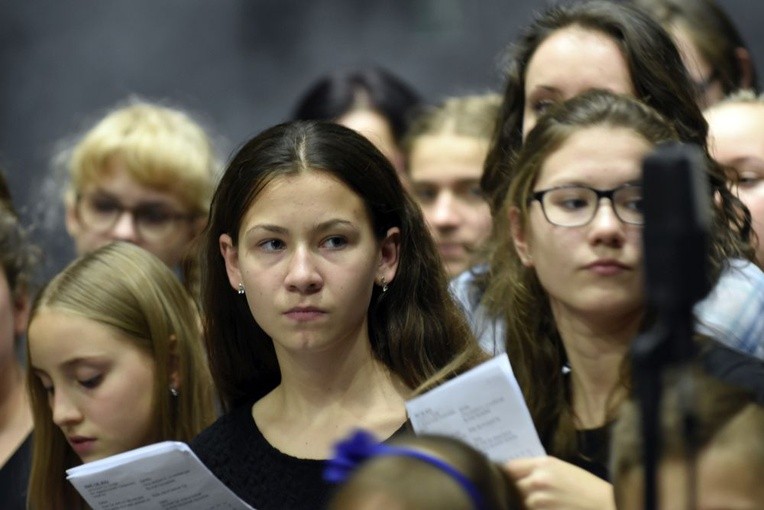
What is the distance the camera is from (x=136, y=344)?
119 inches

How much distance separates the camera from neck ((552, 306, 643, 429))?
2418 mm

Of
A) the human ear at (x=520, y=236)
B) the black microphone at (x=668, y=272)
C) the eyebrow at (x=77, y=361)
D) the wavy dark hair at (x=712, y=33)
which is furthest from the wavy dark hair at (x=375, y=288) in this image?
the wavy dark hair at (x=712, y=33)

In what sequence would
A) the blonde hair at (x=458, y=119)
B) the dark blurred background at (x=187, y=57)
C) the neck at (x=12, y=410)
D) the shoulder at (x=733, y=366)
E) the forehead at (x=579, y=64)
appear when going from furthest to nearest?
the dark blurred background at (x=187, y=57)
the blonde hair at (x=458, y=119)
the neck at (x=12, y=410)
the forehead at (x=579, y=64)
the shoulder at (x=733, y=366)

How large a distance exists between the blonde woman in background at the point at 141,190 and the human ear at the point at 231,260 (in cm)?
120

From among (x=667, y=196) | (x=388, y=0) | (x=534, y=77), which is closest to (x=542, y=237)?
(x=534, y=77)

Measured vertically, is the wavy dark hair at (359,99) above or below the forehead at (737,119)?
above

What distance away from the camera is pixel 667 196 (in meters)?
Answer: 1.43

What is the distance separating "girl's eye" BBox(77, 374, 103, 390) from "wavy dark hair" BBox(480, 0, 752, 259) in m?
0.91

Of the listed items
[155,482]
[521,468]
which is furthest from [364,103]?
[521,468]

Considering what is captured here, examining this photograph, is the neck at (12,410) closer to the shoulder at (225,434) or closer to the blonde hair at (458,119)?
the shoulder at (225,434)

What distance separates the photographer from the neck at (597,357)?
2418 mm

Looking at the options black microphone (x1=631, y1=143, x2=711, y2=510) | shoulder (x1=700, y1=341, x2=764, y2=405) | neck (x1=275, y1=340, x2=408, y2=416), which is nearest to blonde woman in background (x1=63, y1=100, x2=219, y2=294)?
neck (x1=275, y1=340, x2=408, y2=416)

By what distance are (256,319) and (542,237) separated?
21.9 inches

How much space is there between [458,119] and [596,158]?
1.86 metres
